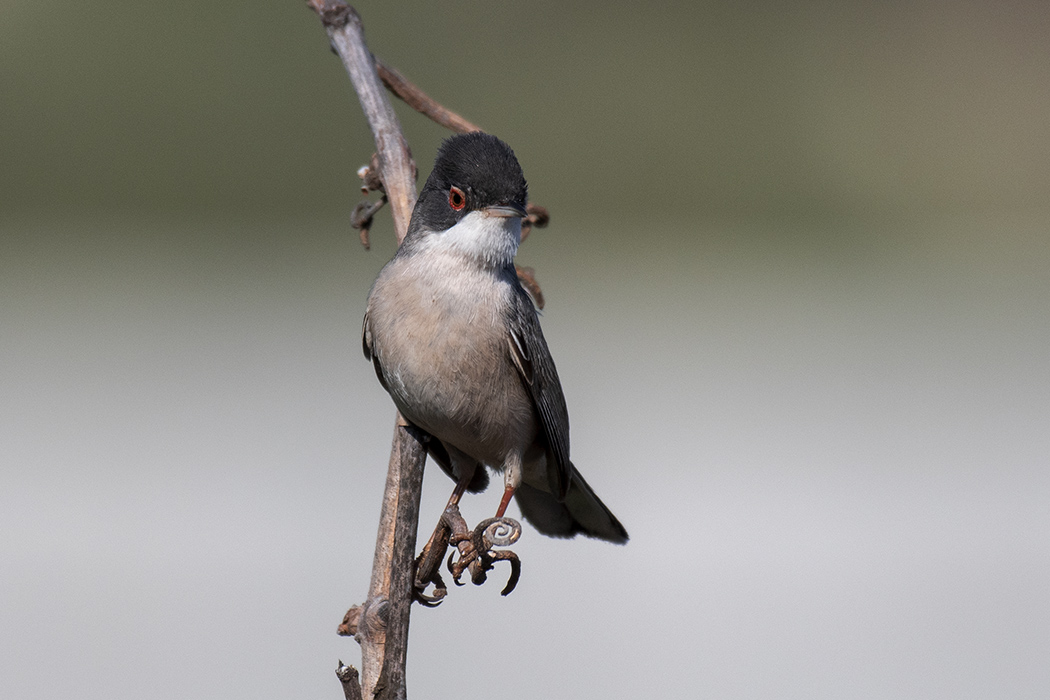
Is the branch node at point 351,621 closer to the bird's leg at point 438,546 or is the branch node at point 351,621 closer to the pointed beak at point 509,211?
the bird's leg at point 438,546

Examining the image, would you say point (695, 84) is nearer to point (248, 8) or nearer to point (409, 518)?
point (248, 8)

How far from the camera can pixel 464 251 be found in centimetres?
284

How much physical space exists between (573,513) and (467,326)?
0.79 meters

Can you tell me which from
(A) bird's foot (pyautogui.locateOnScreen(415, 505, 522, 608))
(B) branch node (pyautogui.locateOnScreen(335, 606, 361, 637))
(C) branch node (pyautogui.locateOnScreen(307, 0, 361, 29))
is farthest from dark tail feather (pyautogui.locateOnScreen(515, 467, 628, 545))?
(C) branch node (pyautogui.locateOnScreen(307, 0, 361, 29))

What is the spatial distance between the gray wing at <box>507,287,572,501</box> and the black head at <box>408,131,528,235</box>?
324 millimetres

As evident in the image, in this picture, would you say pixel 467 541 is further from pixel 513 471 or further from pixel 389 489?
pixel 513 471

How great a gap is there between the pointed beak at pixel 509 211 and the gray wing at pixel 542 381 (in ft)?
0.96

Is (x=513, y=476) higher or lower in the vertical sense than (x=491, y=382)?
lower

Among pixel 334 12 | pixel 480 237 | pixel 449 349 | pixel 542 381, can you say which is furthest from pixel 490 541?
pixel 334 12

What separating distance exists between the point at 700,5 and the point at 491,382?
4.90 metres

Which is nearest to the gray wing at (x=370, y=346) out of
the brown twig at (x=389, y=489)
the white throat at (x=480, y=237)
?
the brown twig at (x=389, y=489)

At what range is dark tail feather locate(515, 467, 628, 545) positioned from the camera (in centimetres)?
317

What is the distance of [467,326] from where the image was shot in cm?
282

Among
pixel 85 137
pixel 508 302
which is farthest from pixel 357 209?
pixel 85 137
